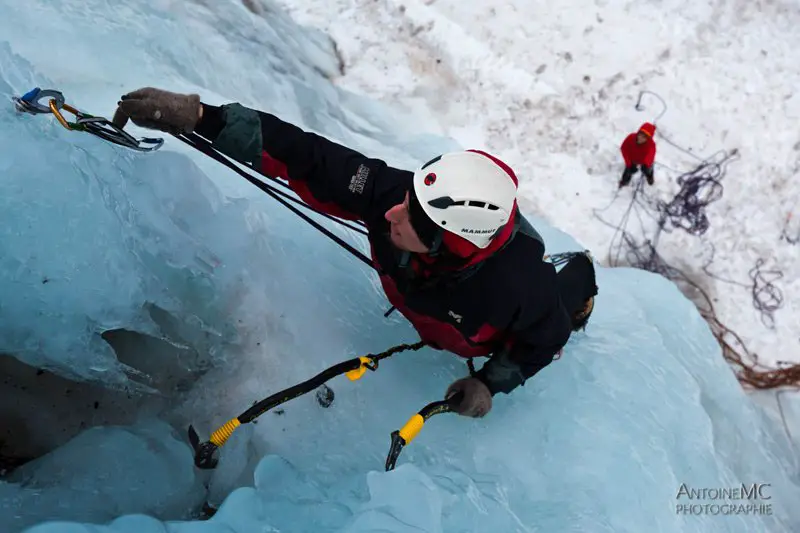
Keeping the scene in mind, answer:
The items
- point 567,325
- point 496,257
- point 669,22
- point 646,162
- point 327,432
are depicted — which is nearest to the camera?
point 496,257

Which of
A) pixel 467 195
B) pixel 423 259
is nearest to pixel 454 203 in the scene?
pixel 467 195

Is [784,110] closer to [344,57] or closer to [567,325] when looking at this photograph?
[344,57]

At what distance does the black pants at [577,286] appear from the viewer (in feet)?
8.48

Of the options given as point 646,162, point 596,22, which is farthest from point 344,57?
point 646,162

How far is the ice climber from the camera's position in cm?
180

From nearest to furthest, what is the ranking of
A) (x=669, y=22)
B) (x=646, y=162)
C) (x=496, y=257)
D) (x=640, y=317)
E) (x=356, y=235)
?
(x=496, y=257) < (x=356, y=235) < (x=640, y=317) < (x=646, y=162) < (x=669, y=22)

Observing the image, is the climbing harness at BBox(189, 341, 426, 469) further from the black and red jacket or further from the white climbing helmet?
the white climbing helmet

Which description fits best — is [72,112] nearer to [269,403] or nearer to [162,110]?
[162,110]

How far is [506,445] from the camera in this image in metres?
2.41

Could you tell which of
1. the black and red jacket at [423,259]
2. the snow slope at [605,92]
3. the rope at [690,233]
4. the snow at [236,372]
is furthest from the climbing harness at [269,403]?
the rope at [690,233]

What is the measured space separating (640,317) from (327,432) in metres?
2.00

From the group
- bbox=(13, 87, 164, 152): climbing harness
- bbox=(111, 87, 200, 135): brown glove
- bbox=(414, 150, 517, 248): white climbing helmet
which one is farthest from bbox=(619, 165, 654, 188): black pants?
bbox=(13, 87, 164, 152): climbing harness

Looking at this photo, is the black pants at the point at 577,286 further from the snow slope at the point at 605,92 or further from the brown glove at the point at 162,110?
the snow slope at the point at 605,92

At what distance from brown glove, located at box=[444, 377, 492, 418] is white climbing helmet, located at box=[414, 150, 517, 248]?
0.65 m
